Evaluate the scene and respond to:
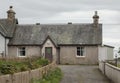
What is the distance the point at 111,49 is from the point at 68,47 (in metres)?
10.7

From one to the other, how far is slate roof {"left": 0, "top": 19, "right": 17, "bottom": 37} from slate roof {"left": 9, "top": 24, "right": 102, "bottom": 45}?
29.2 inches

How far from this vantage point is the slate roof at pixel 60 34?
57219mm

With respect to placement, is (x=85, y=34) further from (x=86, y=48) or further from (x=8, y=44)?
(x=8, y=44)

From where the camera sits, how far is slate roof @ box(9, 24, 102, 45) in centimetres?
Result: 5722

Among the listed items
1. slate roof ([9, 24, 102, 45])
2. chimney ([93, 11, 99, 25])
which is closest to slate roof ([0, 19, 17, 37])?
slate roof ([9, 24, 102, 45])

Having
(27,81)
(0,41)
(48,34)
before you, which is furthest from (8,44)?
(27,81)

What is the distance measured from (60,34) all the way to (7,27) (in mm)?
7994

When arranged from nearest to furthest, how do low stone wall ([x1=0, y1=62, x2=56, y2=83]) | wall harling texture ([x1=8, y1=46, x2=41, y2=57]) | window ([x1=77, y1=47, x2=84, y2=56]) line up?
low stone wall ([x1=0, y1=62, x2=56, y2=83])
window ([x1=77, y1=47, x2=84, y2=56])
wall harling texture ([x1=8, y1=46, x2=41, y2=57])

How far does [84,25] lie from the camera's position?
60.4m

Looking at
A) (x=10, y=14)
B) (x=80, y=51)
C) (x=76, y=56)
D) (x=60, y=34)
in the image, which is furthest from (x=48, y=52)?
(x=10, y=14)

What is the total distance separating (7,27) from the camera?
60438mm

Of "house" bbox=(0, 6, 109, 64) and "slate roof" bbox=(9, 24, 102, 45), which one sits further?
"slate roof" bbox=(9, 24, 102, 45)

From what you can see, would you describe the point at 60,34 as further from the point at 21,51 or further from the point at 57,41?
the point at 21,51

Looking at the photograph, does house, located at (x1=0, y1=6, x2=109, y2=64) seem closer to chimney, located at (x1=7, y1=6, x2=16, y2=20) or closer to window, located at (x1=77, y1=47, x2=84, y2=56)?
window, located at (x1=77, y1=47, x2=84, y2=56)
